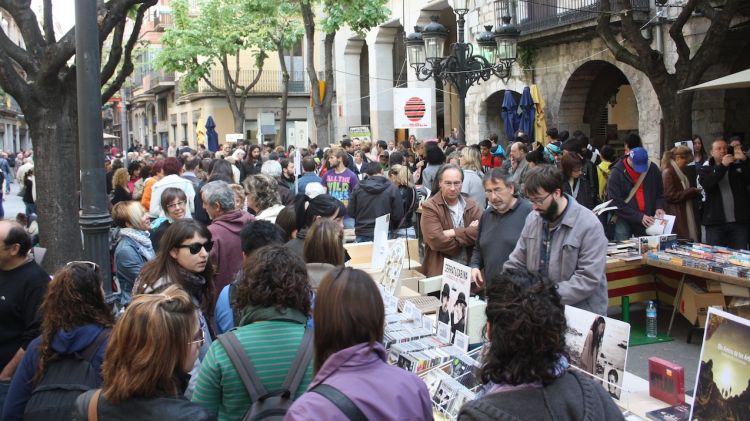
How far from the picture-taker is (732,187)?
8.70m

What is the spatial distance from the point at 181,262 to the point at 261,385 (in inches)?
64.4

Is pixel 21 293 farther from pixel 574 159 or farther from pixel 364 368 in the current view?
pixel 574 159

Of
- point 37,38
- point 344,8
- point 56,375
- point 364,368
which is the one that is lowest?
point 56,375

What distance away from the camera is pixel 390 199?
28.5 ft

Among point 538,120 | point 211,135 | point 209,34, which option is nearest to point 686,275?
point 538,120

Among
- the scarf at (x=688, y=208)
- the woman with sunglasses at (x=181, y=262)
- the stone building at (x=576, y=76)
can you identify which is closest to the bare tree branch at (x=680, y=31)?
the scarf at (x=688, y=208)

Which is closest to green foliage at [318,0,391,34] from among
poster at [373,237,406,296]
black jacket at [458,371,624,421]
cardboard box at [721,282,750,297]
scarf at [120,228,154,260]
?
cardboard box at [721,282,750,297]

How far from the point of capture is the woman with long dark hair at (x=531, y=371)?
7.35 ft

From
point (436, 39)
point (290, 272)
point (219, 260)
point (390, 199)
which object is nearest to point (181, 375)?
point (290, 272)

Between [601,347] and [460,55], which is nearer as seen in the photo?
[601,347]

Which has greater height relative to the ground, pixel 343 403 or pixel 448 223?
pixel 448 223

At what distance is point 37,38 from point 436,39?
5.95 m

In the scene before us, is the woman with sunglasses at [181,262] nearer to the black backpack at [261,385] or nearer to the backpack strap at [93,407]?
the black backpack at [261,385]

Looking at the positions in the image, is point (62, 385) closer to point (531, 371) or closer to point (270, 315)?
point (270, 315)
